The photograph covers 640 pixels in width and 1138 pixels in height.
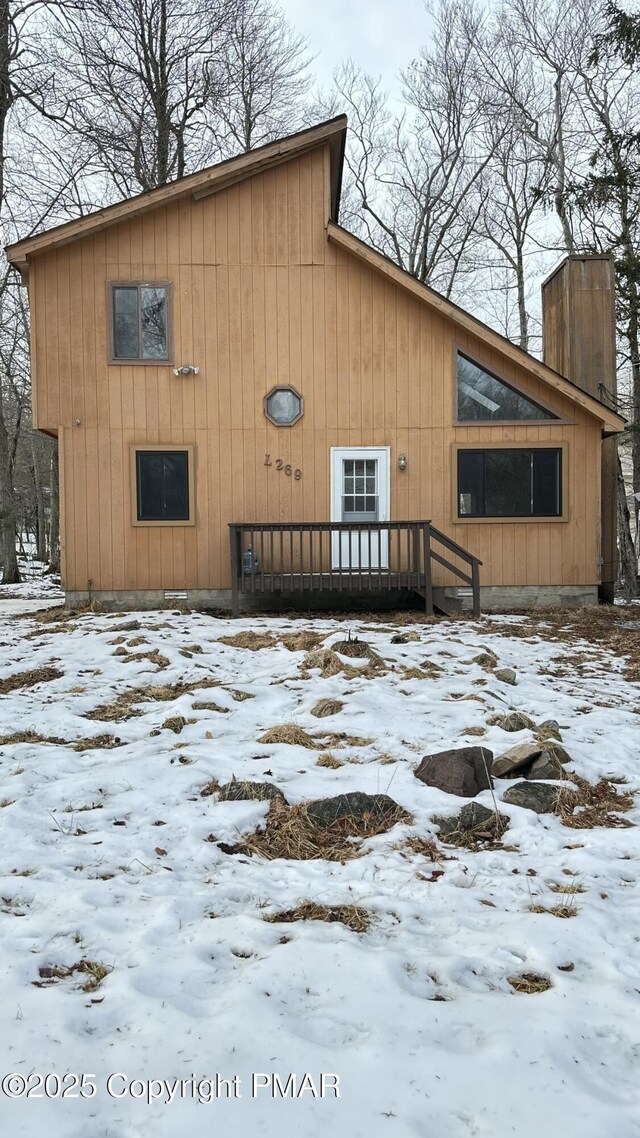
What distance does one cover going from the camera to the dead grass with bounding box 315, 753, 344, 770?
4453 mm

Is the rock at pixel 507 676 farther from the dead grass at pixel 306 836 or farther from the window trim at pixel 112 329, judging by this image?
the window trim at pixel 112 329

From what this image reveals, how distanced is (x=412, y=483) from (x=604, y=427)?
314cm

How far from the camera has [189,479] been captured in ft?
38.2

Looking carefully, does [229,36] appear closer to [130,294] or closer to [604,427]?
[130,294]

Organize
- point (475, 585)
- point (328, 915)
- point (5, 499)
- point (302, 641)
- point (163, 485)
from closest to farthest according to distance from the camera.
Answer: point (328, 915)
point (302, 641)
point (475, 585)
point (163, 485)
point (5, 499)

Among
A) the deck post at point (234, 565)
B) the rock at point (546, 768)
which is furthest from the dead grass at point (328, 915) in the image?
the deck post at point (234, 565)

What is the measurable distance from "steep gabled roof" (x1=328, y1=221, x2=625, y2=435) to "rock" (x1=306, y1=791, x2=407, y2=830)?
9083 mm

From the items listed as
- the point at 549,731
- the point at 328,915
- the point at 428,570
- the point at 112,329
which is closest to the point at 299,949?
the point at 328,915

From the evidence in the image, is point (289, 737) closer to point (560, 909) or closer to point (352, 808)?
point (352, 808)

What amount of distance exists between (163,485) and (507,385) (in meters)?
5.70

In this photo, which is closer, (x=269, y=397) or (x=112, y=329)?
(x=112, y=329)

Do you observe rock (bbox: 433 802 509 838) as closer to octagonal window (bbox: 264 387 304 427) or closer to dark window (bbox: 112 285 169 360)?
octagonal window (bbox: 264 387 304 427)

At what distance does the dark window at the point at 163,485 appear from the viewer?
11.6 meters

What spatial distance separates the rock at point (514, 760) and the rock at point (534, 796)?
0.23 metres
